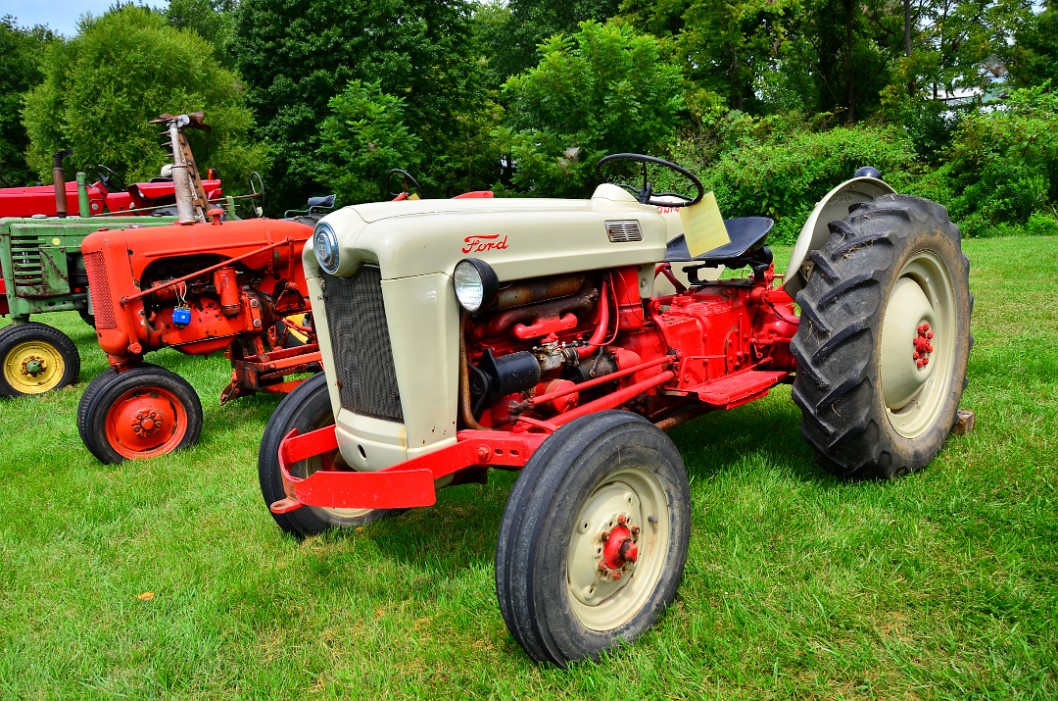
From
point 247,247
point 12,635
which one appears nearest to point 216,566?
point 12,635

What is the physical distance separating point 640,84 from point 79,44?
14.6 m

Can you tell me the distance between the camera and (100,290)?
4918mm

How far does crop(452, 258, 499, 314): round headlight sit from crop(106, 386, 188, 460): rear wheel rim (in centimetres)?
311

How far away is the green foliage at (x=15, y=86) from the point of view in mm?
27641

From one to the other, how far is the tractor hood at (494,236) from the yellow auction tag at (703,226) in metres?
0.29

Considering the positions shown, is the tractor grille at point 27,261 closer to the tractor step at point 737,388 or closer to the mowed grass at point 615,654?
the mowed grass at point 615,654

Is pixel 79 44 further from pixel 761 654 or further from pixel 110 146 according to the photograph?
pixel 761 654

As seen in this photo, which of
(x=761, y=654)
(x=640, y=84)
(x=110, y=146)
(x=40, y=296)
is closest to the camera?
(x=761, y=654)

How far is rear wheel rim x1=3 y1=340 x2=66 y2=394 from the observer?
6461 mm

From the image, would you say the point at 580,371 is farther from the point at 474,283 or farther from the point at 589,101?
the point at 589,101

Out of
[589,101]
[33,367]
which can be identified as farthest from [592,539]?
[589,101]

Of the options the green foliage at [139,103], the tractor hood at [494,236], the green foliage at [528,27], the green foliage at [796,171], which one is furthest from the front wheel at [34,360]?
the green foliage at [528,27]

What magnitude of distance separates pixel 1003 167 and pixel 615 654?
46.6 feet

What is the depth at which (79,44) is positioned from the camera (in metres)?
18.6
